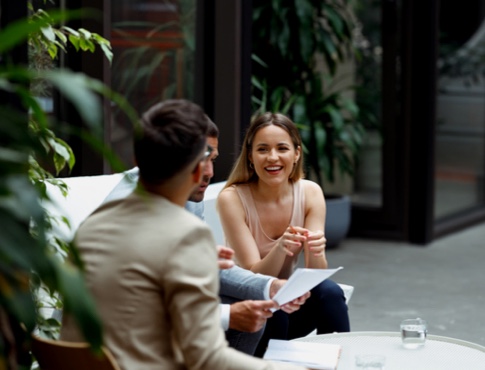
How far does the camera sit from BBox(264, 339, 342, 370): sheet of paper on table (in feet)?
9.10

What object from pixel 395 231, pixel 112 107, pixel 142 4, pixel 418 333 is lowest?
pixel 395 231

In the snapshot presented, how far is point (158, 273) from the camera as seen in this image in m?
2.12

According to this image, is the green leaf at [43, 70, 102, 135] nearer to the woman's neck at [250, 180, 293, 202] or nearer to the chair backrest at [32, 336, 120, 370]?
the chair backrest at [32, 336, 120, 370]

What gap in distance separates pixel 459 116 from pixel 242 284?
5.07 meters

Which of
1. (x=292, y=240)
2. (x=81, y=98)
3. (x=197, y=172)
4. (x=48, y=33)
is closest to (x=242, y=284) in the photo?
(x=292, y=240)

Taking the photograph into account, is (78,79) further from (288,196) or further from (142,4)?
(142,4)

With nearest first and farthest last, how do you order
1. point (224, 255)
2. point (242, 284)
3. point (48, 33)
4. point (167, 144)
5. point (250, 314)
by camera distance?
point (167, 144)
point (224, 255)
point (250, 314)
point (48, 33)
point (242, 284)

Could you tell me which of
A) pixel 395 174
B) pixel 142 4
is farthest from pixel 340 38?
pixel 142 4

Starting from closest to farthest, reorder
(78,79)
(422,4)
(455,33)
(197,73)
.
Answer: (78,79)
(197,73)
(422,4)
(455,33)

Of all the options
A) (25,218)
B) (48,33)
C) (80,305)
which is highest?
(48,33)

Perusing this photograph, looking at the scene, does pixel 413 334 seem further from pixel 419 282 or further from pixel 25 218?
pixel 419 282

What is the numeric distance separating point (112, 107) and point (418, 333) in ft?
6.87

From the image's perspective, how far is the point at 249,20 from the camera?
5340 mm

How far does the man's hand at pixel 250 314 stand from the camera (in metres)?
2.76
